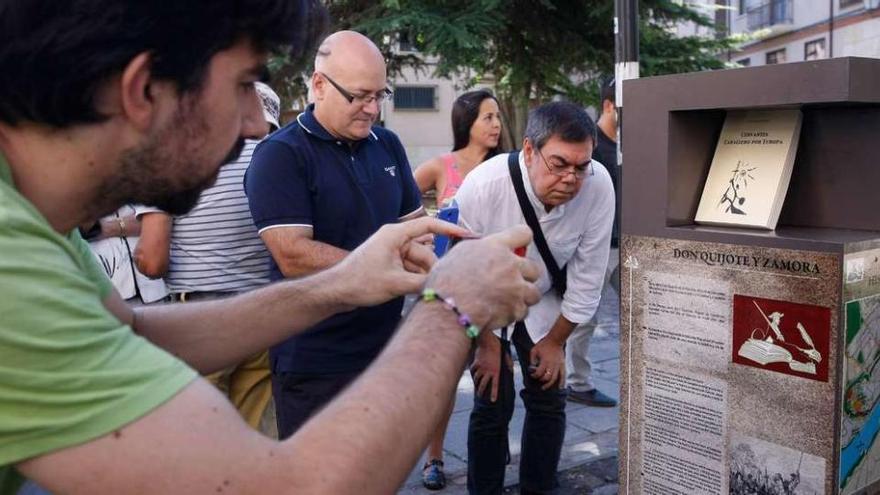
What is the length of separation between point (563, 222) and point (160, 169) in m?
2.20

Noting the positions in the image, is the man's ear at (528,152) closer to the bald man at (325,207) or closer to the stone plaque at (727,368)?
the bald man at (325,207)

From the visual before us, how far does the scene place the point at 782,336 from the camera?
1985mm

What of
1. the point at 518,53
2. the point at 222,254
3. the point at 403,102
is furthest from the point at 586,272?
the point at 403,102

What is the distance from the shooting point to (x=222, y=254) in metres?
3.06

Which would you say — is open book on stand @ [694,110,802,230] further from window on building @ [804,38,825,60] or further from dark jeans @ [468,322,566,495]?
window on building @ [804,38,825,60]

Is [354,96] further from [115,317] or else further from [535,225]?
[115,317]

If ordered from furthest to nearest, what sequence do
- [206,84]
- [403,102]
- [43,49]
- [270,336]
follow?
[403,102]
[270,336]
[206,84]
[43,49]

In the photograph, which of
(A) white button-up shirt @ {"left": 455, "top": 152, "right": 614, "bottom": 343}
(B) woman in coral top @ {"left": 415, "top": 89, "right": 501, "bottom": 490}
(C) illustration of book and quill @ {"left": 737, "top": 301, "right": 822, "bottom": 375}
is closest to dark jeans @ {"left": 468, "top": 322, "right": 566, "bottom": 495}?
(A) white button-up shirt @ {"left": 455, "top": 152, "right": 614, "bottom": 343}

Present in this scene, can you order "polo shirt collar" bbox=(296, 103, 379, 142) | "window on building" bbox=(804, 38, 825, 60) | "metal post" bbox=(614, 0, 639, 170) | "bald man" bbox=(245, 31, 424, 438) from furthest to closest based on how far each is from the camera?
1. "window on building" bbox=(804, 38, 825, 60)
2. "metal post" bbox=(614, 0, 639, 170)
3. "polo shirt collar" bbox=(296, 103, 379, 142)
4. "bald man" bbox=(245, 31, 424, 438)

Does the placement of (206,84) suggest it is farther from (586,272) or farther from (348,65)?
(586,272)

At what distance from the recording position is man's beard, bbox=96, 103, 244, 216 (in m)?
1.21

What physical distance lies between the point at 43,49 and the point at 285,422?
190 cm

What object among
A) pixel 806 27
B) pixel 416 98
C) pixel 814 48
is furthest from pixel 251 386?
pixel 416 98

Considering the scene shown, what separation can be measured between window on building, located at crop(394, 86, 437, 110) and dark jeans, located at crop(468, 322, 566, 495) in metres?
26.8
